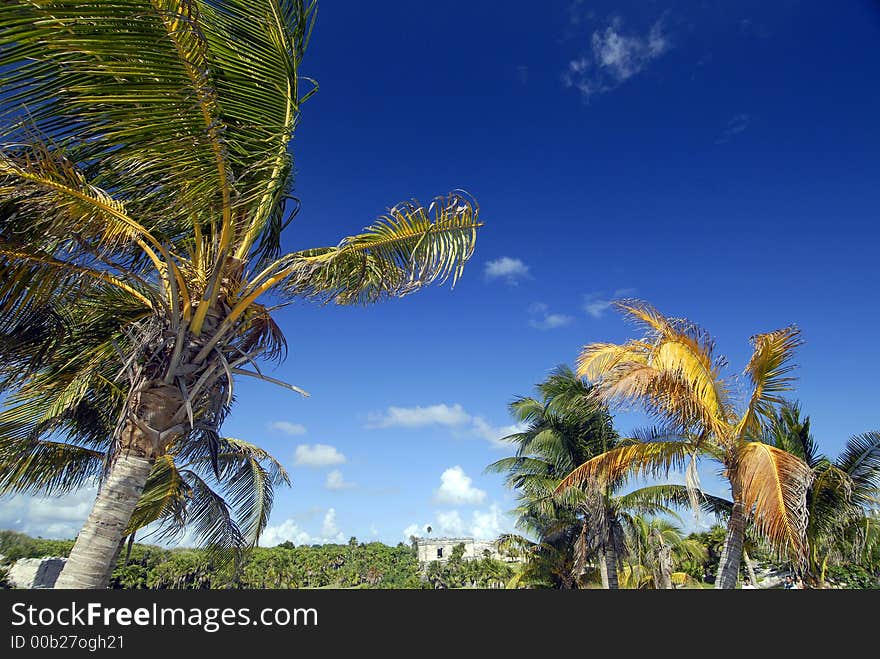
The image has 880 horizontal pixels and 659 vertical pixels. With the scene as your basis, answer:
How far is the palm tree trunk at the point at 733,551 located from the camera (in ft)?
26.2

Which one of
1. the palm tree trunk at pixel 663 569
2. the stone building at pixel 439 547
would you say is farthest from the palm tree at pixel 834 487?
the stone building at pixel 439 547

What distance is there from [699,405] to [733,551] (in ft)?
7.36

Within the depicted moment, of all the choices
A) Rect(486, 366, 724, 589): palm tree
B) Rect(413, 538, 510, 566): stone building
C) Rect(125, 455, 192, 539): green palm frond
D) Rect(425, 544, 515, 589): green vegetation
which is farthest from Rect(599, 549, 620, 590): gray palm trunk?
A: Rect(413, 538, 510, 566): stone building

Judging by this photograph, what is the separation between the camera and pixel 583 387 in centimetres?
1614

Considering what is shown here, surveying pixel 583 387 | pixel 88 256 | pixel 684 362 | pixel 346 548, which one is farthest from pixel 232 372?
pixel 346 548

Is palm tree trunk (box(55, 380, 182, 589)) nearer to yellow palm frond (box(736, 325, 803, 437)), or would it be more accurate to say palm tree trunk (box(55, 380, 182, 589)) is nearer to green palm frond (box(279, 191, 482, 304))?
green palm frond (box(279, 191, 482, 304))

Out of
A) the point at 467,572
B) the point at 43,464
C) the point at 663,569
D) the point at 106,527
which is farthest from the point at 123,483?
the point at 467,572

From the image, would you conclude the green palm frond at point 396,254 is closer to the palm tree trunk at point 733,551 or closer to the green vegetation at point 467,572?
the palm tree trunk at point 733,551

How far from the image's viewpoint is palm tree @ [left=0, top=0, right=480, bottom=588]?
398cm

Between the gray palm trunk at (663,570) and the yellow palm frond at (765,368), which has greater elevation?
the yellow palm frond at (765,368)

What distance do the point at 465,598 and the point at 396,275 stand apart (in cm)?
386

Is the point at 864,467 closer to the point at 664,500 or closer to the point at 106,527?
the point at 664,500

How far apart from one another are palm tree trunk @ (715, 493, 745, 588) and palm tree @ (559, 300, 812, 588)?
14mm

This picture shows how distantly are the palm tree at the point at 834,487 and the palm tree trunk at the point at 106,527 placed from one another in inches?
368
